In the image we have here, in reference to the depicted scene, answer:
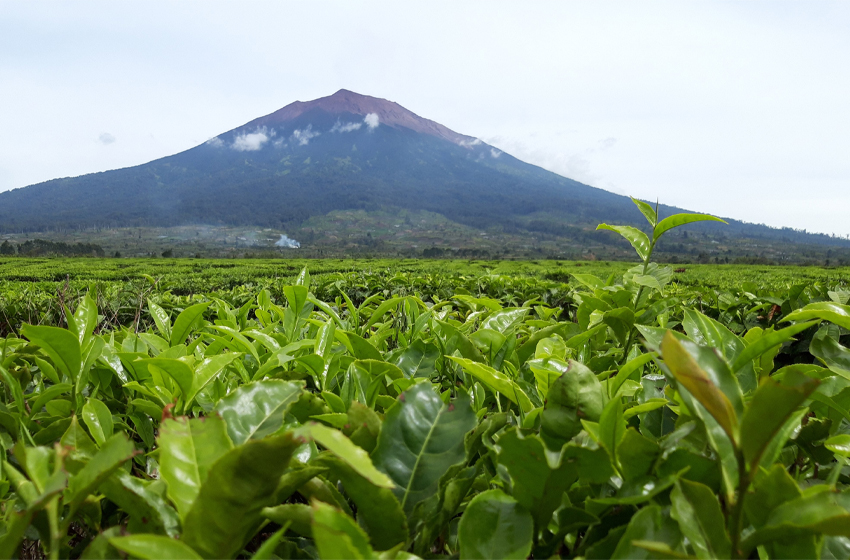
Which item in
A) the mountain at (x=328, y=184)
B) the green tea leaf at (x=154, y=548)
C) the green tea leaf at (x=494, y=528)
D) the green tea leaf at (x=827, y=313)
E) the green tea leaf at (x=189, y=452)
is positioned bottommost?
the green tea leaf at (x=494, y=528)

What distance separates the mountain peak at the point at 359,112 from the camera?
6417 inches

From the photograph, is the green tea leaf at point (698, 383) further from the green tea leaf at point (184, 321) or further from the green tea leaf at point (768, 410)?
the green tea leaf at point (184, 321)

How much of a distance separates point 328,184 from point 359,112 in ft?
129

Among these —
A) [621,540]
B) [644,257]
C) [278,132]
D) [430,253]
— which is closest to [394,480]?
[621,540]

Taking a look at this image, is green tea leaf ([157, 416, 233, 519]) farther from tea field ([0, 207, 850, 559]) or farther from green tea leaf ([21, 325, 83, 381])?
green tea leaf ([21, 325, 83, 381])

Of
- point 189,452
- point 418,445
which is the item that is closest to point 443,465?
point 418,445

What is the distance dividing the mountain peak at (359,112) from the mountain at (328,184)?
19.8 inches

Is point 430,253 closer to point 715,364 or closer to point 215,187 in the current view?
point 715,364

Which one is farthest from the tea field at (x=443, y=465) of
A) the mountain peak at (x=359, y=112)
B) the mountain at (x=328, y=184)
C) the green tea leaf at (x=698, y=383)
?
the mountain peak at (x=359, y=112)

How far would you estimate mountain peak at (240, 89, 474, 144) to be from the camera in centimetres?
16300

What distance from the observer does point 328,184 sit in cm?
14000

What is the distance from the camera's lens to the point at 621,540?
532mm

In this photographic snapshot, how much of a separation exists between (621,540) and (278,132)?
179057 mm

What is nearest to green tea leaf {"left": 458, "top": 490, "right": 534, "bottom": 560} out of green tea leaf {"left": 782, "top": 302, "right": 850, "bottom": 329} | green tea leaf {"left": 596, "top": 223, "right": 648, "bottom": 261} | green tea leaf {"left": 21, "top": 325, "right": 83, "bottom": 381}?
green tea leaf {"left": 782, "top": 302, "right": 850, "bottom": 329}
